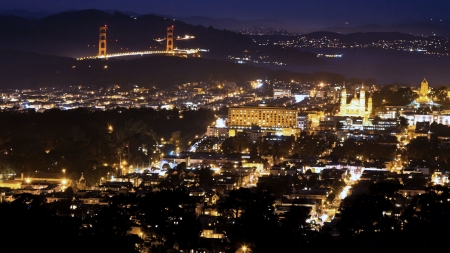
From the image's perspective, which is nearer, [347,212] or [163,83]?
[347,212]

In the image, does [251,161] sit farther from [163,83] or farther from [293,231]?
[163,83]

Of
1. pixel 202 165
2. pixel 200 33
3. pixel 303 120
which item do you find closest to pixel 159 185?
pixel 202 165

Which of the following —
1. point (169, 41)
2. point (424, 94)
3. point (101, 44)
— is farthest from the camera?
point (169, 41)

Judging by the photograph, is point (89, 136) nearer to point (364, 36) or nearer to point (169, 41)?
point (169, 41)

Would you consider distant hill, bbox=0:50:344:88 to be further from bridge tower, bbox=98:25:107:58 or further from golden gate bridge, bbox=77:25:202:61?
bridge tower, bbox=98:25:107:58

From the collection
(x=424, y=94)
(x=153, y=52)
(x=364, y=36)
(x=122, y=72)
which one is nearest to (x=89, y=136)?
(x=424, y=94)

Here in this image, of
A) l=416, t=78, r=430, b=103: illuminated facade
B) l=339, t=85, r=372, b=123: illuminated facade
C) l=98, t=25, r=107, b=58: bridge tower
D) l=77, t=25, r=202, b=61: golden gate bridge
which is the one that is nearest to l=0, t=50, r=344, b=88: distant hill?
l=77, t=25, r=202, b=61: golden gate bridge
